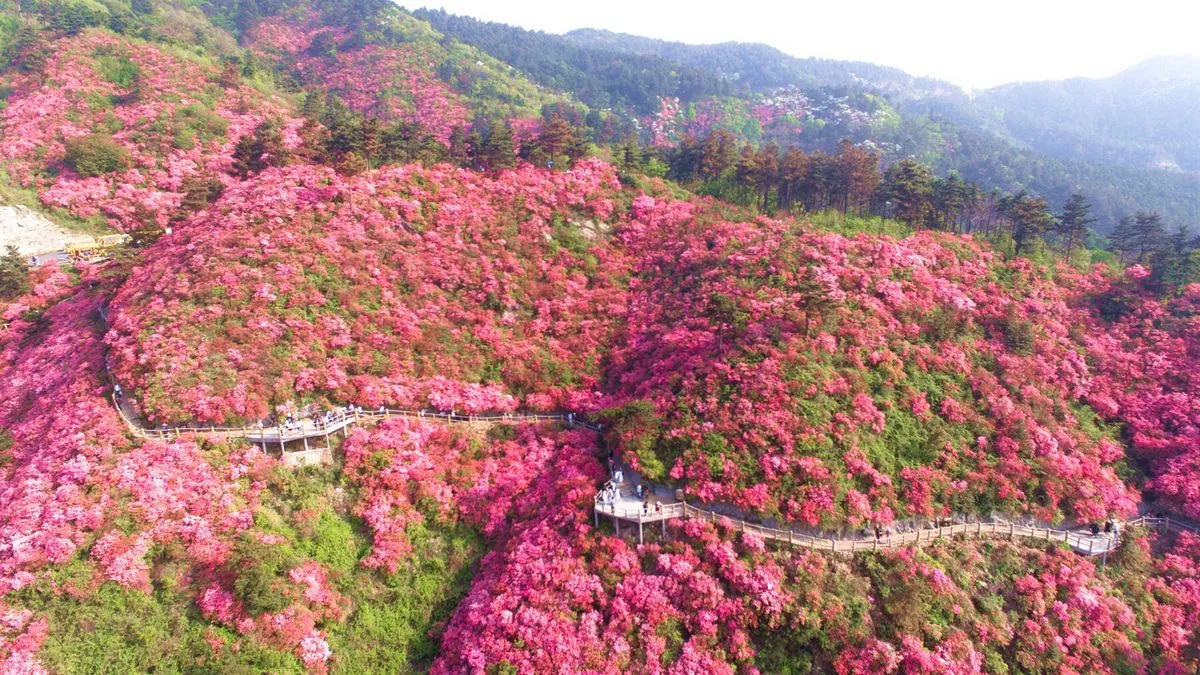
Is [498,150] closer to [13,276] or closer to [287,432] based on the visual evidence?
[287,432]

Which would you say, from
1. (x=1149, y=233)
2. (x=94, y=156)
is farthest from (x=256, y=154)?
(x=1149, y=233)

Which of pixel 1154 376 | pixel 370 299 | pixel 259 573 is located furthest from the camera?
pixel 370 299

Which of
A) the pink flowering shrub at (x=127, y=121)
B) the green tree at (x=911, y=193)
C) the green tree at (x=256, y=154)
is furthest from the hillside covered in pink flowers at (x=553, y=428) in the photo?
the green tree at (x=911, y=193)

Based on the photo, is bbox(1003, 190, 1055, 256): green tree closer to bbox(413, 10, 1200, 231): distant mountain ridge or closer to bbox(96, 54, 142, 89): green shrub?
bbox(96, 54, 142, 89): green shrub

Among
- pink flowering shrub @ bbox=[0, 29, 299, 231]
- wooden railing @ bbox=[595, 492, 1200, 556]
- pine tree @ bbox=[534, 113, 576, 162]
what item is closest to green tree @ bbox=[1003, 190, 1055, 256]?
wooden railing @ bbox=[595, 492, 1200, 556]

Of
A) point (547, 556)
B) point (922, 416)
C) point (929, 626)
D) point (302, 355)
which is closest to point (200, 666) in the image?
point (547, 556)

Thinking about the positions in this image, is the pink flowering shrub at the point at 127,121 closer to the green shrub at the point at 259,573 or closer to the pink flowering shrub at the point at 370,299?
the pink flowering shrub at the point at 370,299
